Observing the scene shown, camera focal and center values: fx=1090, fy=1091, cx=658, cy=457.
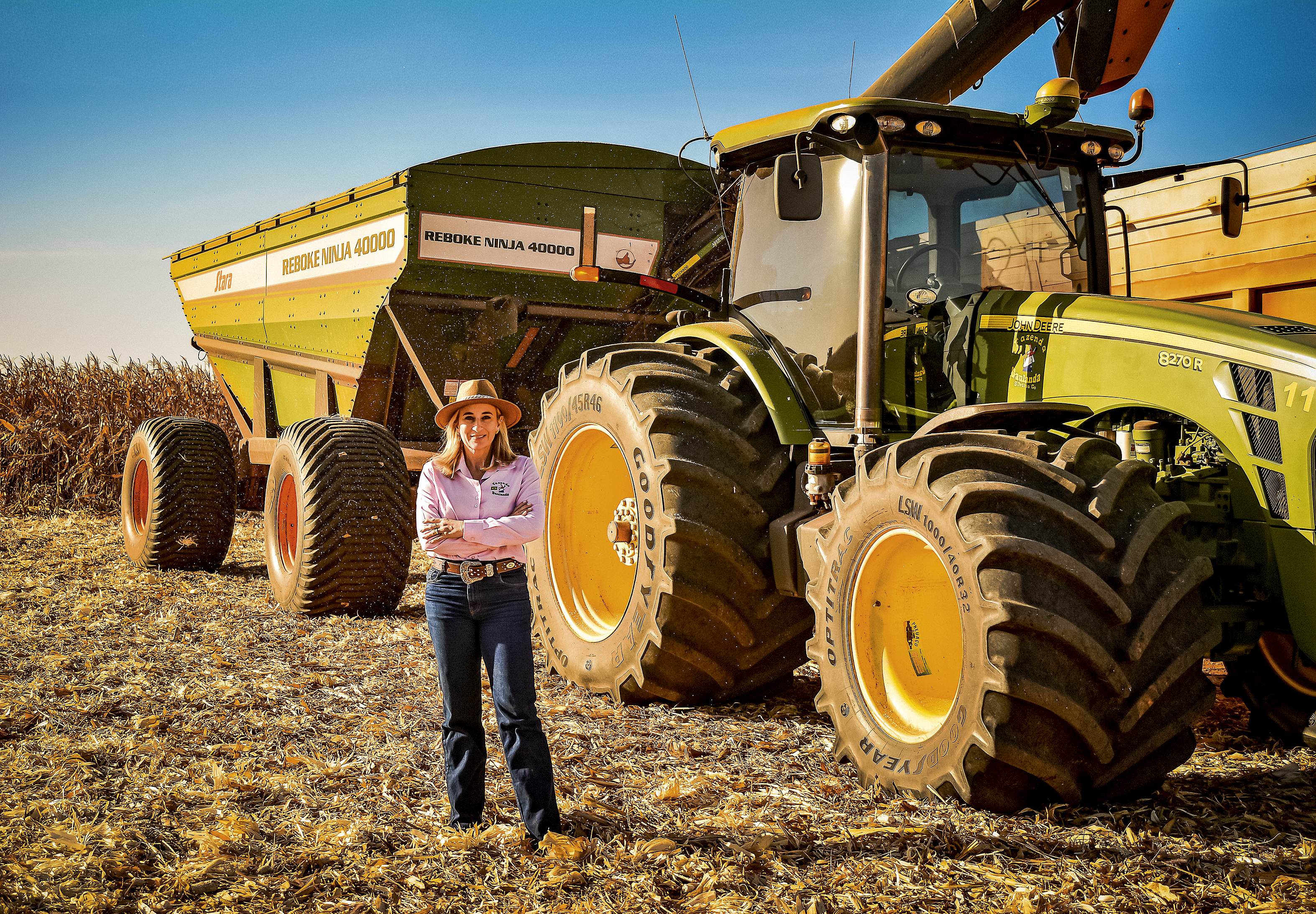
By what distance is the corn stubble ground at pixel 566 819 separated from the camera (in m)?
3.04

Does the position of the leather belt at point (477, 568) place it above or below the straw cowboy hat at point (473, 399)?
below

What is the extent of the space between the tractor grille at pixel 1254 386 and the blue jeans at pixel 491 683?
2.48 meters

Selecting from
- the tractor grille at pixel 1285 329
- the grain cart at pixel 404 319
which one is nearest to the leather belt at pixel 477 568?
the tractor grille at pixel 1285 329

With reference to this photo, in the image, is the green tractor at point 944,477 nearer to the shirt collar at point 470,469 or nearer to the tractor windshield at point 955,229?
the tractor windshield at point 955,229

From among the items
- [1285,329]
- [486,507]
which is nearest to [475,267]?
[486,507]

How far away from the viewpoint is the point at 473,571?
3371 mm

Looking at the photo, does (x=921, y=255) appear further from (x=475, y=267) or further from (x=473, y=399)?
(x=475, y=267)

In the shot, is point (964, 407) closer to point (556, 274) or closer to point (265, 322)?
point (556, 274)

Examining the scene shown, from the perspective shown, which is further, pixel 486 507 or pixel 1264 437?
pixel 1264 437

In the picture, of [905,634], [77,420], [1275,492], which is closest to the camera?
[1275,492]

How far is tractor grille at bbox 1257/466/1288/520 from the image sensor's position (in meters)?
3.59

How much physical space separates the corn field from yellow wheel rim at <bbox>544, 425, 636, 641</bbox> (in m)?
9.72

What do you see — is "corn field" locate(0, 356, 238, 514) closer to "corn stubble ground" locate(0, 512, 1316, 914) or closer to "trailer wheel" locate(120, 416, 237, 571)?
"trailer wheel" locate(120, 416, 237, 571)

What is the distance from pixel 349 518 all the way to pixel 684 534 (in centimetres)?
315
